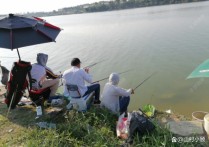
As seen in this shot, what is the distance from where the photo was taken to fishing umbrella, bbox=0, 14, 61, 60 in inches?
157

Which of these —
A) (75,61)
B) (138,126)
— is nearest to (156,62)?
(75,61)

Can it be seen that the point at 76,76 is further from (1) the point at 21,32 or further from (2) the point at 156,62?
(2) the point at 156,62

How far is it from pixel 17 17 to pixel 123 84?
4.44m

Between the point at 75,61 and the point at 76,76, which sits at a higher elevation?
the point at 75,61

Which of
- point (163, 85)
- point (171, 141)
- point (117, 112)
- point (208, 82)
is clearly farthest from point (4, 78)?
point (208, 82)

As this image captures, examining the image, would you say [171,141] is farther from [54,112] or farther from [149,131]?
[54,112]

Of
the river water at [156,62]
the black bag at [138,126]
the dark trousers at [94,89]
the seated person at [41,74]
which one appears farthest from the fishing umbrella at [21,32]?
the river water at [156,62]

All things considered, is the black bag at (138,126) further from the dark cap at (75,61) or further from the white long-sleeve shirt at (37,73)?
the white long-sleeve shirt at (37,73)

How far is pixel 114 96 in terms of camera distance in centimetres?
436

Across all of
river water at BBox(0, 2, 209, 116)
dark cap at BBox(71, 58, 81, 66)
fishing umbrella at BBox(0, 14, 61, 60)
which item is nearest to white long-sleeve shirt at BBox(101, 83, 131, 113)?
dark cap at BBox(71, 58, 81, 66)

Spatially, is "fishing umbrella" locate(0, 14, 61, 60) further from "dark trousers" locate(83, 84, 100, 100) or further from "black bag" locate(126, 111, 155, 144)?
"black bag" locate(126, 111, 155, 144)

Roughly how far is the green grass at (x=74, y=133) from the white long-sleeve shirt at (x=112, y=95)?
0.15 metres

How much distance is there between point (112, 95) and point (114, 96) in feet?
0.15

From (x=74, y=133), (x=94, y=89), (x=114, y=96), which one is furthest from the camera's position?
(x=94, y=89)
